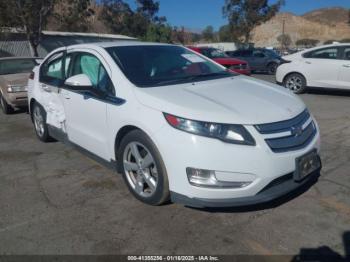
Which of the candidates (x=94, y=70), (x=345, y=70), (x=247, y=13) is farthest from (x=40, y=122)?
(x=247, y=13)

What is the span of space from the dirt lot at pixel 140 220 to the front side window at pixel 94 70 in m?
1.13

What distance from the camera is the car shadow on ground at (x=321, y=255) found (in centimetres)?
277

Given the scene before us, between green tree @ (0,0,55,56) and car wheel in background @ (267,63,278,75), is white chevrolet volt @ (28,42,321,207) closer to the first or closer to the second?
car wheel in background @ (267,63,278,75)

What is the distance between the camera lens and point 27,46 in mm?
25547

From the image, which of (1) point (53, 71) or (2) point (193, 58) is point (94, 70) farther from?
(1) point (53, 71)

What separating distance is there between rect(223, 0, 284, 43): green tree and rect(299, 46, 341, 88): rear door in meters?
23.4

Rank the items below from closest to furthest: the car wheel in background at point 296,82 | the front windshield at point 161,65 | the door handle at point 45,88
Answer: the front windshield at point 161,65
the door handle at point 45,88
the car wheel in background at point 296,82

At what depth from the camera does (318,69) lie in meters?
10.1

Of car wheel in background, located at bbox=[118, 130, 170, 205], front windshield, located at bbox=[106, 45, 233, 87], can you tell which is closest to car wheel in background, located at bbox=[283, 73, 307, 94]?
front windshield, located at bbox=[106, 45, 233, 87]

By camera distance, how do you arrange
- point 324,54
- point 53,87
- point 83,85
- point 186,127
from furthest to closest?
point 324,54
point 53,87
point 83,85
point 186,127

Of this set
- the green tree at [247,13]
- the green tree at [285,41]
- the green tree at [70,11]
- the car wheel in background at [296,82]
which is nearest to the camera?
the car wheel in background at [296,82]

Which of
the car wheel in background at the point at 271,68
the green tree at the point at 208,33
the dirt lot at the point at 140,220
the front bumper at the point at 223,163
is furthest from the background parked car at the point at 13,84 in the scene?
the green tree at the point at 208,33

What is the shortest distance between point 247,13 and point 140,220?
32.1 m

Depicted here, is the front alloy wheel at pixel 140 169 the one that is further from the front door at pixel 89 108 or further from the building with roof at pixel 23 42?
the building with roof at pixel 23 42
